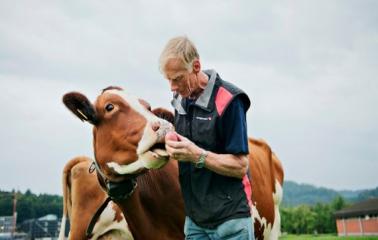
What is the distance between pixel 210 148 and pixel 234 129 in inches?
11.7

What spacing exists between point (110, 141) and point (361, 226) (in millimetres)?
84636

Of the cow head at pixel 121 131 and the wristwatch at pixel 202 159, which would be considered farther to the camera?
the cow head at pixel 121 131

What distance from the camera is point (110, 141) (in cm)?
464

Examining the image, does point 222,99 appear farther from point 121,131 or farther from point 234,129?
point 121,131

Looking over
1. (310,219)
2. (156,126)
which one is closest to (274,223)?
(156,126)

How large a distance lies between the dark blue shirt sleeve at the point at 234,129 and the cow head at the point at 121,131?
2.29 feet

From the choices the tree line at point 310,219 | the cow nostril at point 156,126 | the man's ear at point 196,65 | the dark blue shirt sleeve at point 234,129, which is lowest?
the tree line at point 310,219

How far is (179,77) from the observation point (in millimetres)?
3711

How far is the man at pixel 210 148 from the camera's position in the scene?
3.46 meters

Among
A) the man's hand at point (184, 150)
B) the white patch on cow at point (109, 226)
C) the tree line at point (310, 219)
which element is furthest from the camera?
the tree line at point (310, 219)

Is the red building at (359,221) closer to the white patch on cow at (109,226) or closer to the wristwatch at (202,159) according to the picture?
the white patch on cow at (109,226)

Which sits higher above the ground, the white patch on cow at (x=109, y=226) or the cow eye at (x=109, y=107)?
the cow eye at (x=109, y=107)

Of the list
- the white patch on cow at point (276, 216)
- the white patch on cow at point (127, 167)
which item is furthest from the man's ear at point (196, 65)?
the white patch on cow at point (276, 216)

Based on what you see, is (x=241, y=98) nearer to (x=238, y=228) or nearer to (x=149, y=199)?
(x=238, y=228)
